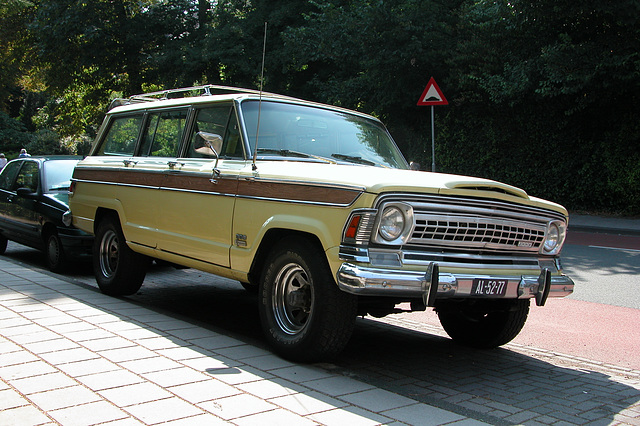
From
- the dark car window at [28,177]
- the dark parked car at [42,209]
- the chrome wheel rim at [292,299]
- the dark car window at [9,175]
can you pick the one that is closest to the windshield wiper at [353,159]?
the chrome wheel rim at [292,299]

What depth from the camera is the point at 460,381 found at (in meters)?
4.69

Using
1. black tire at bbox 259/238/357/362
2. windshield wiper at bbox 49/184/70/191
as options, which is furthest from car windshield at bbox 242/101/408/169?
windshield wiper at bbox 49/184/70/191

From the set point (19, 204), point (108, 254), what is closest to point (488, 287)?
point (108, 254)

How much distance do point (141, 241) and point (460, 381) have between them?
3.51 metres

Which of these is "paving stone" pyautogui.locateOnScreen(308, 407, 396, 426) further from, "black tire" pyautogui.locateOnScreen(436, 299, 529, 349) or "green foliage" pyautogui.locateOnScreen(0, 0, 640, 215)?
"green foliage" pyautogui.locateOnScreen(0, 0, 640, 215)

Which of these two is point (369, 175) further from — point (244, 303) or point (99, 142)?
point (99, 142)

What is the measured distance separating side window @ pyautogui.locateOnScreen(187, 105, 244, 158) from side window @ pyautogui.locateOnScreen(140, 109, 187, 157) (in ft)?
0.86

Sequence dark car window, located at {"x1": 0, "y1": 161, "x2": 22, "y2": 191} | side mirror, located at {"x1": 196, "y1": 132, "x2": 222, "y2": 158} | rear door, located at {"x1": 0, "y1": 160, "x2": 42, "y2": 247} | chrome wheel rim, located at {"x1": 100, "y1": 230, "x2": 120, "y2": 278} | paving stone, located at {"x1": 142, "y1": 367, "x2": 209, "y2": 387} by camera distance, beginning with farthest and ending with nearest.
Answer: dark car window, located at {"x1": 0, "y1": 161, "x2": 22, "y2": 191}, rear door, located at {"x1": 0, "y1": 160, "x2": 42, "y2": 247}, chrome wheel rim, located at {"x1": 100, "y1": 230, "x2": 120, "y2": 278}, side mirror, located at {"x1": 196, "y1": 132, "x2": 222, "y2": 158}, paving stone, located at {"x1": 142, "y1": 367, "x2": 209, "y2": 387}

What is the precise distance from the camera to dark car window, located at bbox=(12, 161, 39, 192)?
33.1 feet

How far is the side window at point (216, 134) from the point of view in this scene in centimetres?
545

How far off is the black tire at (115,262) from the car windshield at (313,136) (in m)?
2.29

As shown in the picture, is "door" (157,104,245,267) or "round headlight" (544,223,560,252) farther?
"door" (157,104,245,267)

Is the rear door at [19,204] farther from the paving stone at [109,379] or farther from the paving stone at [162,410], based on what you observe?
the paving stone at [162,410]

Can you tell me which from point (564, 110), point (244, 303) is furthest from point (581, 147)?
point (244, 303)
